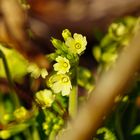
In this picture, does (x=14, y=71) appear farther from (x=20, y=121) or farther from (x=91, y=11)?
(x=91, y=11)

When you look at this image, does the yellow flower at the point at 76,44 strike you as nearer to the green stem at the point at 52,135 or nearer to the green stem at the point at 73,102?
the green stem at the point at 73,102

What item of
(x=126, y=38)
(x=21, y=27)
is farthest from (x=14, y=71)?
(x=126, y=38)

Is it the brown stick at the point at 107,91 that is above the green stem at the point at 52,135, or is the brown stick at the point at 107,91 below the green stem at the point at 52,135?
below

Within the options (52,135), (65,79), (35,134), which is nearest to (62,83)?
(65,79)

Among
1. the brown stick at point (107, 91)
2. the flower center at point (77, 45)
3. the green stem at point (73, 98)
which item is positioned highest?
the flower center at point (77, 45)

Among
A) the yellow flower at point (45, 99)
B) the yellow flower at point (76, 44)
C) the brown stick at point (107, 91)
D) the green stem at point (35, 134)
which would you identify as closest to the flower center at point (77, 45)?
the yellow flower at point (76, 44)

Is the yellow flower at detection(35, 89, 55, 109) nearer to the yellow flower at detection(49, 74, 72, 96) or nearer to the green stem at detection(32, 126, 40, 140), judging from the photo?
the yellow flower at detection(49, 74, 72, 96)
